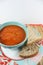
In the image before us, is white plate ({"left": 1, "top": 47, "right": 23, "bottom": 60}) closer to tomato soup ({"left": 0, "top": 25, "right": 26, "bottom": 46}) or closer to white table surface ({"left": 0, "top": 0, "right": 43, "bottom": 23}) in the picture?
tomato soup ({"left": 0, "top": 25, "right": 26, "bottom": 46})

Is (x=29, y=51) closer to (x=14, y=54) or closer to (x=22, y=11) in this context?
(x=14, y=54)

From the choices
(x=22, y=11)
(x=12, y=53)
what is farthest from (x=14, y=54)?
(x=22, y=11)

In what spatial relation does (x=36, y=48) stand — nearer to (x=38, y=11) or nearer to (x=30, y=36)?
(x=30, y=36)

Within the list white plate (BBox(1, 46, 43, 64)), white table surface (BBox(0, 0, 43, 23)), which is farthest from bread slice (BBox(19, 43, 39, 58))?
white table surface (BBox(0, 0, 43, 23))

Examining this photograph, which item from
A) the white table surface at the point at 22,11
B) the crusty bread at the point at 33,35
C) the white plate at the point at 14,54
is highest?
the white table surface at the point at 22,11

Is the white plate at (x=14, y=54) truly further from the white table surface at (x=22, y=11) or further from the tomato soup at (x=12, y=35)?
the white table surface at (x=22, y=11)

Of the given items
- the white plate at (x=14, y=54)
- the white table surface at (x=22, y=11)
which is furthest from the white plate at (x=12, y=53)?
the white table surface at (x=22, y=11)
